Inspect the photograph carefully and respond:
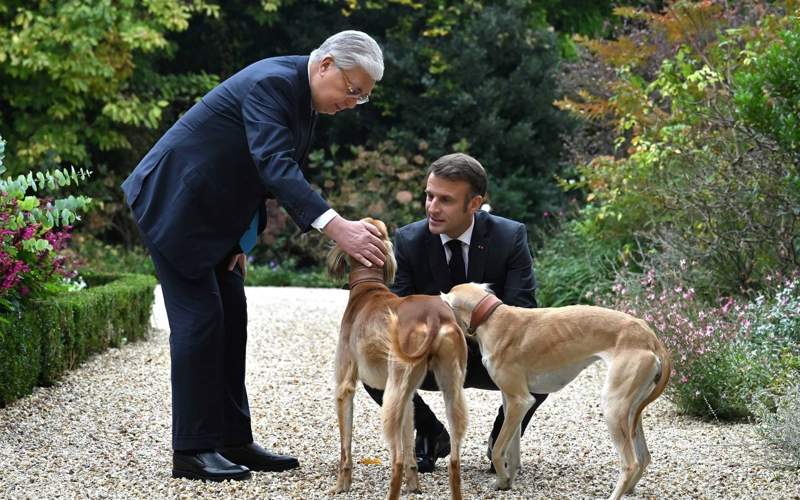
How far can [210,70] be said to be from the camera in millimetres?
17047

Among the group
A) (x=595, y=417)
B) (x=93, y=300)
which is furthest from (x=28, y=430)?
(x=595, y=417)

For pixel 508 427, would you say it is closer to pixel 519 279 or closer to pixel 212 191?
pixel 519 279

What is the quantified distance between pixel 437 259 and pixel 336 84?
1.05 metres

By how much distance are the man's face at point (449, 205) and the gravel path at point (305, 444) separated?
3.78ft

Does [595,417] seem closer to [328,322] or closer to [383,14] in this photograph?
[328,322]

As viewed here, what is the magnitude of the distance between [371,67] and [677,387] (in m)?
3.17

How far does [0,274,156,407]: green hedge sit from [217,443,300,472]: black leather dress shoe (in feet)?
5.79

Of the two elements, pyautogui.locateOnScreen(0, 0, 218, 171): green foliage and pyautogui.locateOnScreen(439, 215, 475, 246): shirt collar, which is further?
pyautogui.locateOnScreen(0, 0, 218, 171): green foliage

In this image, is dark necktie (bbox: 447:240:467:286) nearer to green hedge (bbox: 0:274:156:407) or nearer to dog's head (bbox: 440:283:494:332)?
dog's head (bbox: 440:283:494:332)

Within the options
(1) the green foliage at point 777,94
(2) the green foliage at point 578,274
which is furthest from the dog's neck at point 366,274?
(2) the green foliage at point 578,274

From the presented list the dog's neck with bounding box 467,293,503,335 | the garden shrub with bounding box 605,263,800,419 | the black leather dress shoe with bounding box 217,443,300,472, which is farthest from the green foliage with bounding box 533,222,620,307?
the dog's neck with bounding box 467,293,503,335

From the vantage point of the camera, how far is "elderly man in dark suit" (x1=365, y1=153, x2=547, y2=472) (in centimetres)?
492

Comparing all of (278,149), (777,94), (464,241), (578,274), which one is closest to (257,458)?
(464,241)

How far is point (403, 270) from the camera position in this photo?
5191 mm
